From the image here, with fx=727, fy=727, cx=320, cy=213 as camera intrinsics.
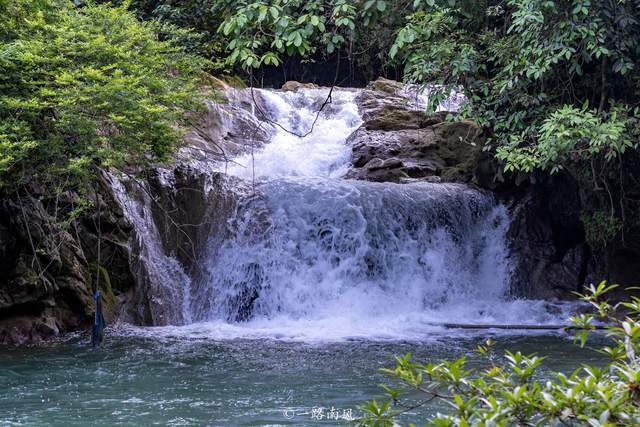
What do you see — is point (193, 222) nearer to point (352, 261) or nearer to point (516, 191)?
point (352, 261)

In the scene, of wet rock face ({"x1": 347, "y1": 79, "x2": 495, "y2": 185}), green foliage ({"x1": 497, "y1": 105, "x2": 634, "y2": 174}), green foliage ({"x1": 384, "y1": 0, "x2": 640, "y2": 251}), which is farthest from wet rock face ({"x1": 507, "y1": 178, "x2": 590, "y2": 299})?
green foliage ({"x1": 497, "y1": 105, "x2": 634, "y2": 174})

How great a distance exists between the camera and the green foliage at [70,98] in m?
8.23

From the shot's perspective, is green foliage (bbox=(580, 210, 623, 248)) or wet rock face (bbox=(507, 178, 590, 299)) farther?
wet rock face (bbox=(507, 178, 590, 299))

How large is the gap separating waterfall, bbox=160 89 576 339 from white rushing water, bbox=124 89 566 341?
0.7 inches

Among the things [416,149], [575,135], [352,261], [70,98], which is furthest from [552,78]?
[70,98]

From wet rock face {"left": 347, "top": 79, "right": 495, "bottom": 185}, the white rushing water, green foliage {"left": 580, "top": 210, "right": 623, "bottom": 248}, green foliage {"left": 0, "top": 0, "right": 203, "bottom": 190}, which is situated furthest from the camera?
wet rock face {"left": 347, "top": 79, "right": 495, "bottom": 185}

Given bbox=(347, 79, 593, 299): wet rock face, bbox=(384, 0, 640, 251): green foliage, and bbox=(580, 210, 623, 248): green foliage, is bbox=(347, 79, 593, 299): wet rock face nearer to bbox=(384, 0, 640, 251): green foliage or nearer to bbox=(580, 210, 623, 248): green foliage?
bbox=(580, 210, 623, 248): green foliage

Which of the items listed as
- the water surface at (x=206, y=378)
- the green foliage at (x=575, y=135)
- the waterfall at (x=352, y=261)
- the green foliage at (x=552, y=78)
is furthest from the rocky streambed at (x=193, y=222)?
the green foliage at (x=575, y=135)

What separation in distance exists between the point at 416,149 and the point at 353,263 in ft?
11.4

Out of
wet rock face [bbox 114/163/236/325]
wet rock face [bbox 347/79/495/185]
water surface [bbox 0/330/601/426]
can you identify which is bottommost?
water surface [bbox 0/330/601/426]

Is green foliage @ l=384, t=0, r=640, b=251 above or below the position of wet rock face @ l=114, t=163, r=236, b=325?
above

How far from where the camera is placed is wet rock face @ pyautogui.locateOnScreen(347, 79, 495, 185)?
1395 cm

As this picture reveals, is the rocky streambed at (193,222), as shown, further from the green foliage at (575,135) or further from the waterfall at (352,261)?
the green foliage at (575,135)

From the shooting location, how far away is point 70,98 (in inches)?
323
